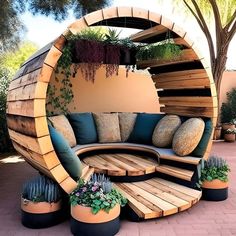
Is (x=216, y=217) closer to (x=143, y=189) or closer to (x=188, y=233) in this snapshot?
(x=188, y=233)

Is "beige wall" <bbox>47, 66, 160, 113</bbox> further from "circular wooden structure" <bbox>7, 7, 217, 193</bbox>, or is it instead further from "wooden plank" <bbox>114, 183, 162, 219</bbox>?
"wooden plank" <bbox>114, 183, 162, 219</bbox>

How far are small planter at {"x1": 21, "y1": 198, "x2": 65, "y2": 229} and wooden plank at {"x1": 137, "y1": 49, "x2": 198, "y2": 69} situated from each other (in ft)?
8.82

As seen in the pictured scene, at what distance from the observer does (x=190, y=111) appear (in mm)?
4598

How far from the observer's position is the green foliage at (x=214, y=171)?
3.71 meters

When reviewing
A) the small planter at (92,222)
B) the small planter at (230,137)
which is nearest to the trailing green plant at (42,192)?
the small planter at (92,222)

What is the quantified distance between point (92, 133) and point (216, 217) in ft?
7.86

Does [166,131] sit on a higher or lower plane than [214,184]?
higher

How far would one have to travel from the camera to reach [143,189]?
3508 mm

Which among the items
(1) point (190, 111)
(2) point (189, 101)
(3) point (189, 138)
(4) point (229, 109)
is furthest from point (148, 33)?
(4) point (229, 109)

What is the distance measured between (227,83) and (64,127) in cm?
652

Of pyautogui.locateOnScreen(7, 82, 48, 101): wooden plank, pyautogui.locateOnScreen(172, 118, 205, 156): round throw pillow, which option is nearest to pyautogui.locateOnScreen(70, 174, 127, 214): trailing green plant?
pyautogui.locateOnScreen(7, 82, 48, 101): wooden plank

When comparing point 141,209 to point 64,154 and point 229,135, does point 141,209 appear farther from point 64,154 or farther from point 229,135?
point 229,135

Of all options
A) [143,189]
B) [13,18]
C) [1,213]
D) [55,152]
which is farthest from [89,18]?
[13,18]

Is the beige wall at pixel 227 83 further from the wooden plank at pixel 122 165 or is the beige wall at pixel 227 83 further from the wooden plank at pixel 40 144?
the wooden plank at pixel 40 144
